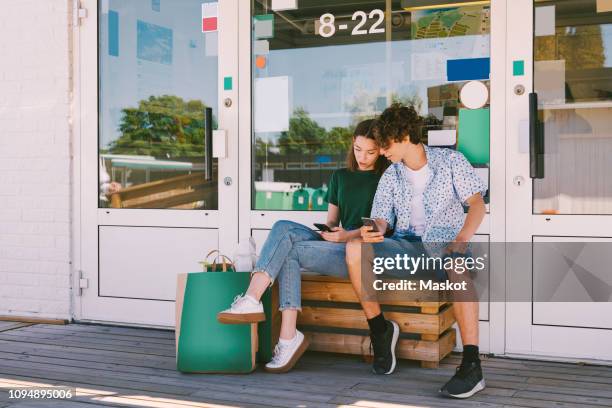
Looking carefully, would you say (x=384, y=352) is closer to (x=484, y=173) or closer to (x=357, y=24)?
(x=484, y=173)

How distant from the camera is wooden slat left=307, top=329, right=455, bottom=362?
3.58 meters

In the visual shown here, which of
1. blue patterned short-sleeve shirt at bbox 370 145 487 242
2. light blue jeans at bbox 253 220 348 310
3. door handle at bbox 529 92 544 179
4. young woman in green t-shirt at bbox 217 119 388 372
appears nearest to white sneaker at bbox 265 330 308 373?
young woman in green t-shirt at bbox 217 119 388 372

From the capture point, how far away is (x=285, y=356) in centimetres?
352

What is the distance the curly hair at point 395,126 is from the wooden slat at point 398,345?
35.7 inches

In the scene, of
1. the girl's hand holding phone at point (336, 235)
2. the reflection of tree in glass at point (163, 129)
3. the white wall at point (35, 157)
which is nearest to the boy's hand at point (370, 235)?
the girl's hand holding phone at point (336, 235)

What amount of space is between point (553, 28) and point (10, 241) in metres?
3.33

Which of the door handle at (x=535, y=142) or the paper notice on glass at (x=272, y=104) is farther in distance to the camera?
the paper notice on glass at (x=272, y=104)

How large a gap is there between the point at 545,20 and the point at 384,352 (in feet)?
5.56

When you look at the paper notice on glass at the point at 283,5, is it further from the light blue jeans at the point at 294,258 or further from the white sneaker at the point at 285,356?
the white sneaker at the point at 285,356

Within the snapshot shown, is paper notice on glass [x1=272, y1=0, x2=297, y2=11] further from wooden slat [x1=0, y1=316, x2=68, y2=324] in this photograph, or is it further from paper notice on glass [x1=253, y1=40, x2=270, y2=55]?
wooden slat [x1=0, y1=316, x2=68, y2=324]

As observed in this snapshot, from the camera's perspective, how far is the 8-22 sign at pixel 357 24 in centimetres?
402

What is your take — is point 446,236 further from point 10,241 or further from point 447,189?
point 10,241

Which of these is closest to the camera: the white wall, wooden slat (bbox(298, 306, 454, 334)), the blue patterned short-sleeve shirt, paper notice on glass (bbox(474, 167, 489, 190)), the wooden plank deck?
the wooden plank deck

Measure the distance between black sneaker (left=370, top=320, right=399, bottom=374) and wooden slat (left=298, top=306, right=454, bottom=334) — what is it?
12 cm
